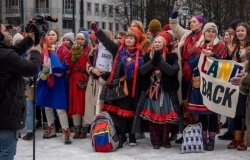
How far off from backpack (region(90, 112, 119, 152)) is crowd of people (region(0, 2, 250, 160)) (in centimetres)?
29

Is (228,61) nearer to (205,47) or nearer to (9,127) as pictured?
(205,47)

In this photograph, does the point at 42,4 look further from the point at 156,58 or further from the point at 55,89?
the point at 156,58

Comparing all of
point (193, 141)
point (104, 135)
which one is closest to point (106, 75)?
point (104, 135)

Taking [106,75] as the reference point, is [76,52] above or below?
above

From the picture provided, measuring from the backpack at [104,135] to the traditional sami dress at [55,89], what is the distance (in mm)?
1047

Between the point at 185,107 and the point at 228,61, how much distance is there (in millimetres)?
958

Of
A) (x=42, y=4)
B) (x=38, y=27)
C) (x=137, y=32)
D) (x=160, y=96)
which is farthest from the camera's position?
(x=42, y=4)

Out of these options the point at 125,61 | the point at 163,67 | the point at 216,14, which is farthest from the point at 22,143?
the point at 216,14

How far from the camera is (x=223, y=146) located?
291 inches

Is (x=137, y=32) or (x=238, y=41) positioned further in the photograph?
(x=137, y=32)

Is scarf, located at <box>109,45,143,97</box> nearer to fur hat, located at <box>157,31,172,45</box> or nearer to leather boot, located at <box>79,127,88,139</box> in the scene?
fur hat, located at <box>157,31,172,45</box>

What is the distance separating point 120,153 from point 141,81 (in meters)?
1.13

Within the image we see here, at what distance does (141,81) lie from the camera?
7254 millimetres

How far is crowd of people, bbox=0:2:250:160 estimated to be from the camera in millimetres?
7031
